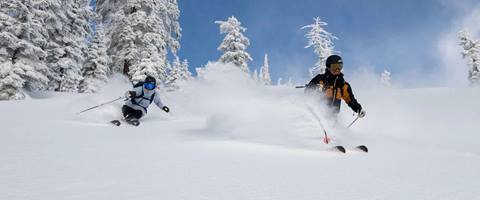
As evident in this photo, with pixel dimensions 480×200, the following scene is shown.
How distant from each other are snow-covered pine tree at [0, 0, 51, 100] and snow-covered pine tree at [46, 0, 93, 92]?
10.2 ft

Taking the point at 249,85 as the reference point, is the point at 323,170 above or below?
below

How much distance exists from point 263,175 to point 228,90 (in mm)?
3776

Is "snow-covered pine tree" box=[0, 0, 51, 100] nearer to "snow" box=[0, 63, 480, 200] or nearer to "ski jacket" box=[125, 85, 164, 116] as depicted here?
"ski jacket" box=[125, 85, 164, 116]

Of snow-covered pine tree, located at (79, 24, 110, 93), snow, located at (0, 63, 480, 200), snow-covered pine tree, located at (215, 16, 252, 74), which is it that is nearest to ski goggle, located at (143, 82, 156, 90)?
snow, located at (0, 63, 480, 200)

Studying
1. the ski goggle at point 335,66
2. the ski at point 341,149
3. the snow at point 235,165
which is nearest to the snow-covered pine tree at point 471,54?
the ski goggle at point 335,66

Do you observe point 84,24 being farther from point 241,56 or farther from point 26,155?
point 26,155

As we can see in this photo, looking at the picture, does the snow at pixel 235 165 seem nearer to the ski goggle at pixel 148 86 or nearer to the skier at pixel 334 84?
the skier at pixel 334 84

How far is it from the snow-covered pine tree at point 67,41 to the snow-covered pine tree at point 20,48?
3.12m

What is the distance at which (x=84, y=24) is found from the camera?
2517 cm

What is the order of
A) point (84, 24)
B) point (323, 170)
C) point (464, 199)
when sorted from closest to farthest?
point (464, 199)
point (323, 170)
point (84, 24)

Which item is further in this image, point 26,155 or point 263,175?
point 26,155

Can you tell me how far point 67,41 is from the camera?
2330 centimetres

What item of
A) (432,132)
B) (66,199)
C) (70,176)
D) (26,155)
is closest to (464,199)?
(66,199)

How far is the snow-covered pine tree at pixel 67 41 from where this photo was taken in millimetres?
21656
